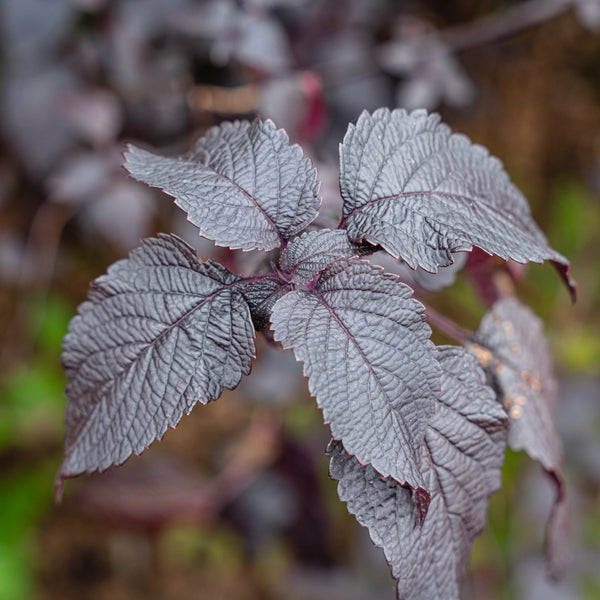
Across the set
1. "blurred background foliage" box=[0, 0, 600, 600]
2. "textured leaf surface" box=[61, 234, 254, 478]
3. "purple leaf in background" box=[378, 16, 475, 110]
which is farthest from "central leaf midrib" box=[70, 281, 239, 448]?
"purple leaf in background" box=[378, 16, 475, 110]

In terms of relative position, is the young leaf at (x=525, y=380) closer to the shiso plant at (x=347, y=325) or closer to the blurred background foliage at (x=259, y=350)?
the shiso plant at (x=347, y=325)

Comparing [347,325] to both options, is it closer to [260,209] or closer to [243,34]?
[260,209]

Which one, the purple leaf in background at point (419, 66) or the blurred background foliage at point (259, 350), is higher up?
the purple leaf in background at point (419, 66)

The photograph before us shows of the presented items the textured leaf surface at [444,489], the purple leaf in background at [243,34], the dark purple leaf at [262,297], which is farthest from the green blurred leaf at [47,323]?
the textured leaf surface at [444,489]

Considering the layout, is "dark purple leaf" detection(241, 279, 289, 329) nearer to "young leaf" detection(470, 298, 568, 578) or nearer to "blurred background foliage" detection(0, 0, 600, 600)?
"young leaf" detection(470, 298, 568, 578)

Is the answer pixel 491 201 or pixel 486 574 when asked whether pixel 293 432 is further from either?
pixel 491 201
